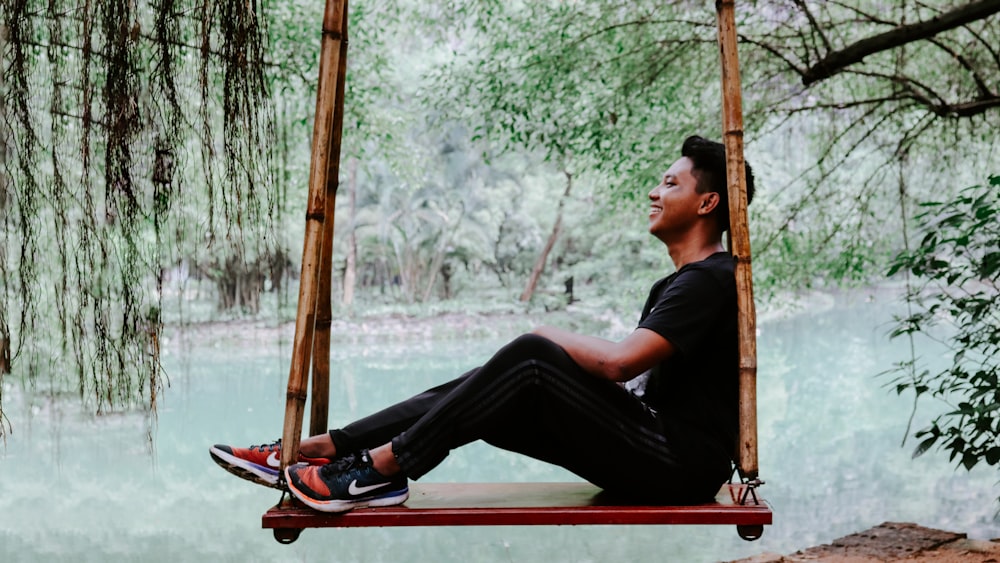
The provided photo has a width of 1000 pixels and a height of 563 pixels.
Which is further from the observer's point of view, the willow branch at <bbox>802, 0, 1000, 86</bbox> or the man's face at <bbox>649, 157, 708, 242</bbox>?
the willow branch at <bbox>802, 0, 1000, 86</bbox>

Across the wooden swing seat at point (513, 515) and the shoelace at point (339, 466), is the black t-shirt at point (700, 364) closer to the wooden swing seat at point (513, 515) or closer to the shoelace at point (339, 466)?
the wooden swing seat at point (513, 515)

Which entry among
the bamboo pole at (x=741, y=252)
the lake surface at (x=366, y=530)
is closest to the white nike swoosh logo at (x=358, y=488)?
the bamboo pole at (x=741, y=252)

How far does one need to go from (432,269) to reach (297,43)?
931 cm

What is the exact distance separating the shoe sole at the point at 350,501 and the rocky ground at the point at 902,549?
1.99 metres

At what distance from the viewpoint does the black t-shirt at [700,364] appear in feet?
5.49

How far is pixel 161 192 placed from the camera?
1864 millimetres

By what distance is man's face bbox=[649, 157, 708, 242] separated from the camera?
73.0 inches

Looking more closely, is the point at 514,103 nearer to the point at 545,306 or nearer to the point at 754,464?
the point at 754,464

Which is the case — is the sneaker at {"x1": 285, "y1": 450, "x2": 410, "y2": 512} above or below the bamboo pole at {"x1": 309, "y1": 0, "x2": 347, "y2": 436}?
below

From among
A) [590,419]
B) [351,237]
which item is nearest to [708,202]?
[590,419]

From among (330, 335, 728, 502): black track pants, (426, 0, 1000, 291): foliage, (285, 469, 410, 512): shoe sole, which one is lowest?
(285, 469, 410, 512): shoe sole

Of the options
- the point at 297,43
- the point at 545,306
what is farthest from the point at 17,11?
the point at 545,306

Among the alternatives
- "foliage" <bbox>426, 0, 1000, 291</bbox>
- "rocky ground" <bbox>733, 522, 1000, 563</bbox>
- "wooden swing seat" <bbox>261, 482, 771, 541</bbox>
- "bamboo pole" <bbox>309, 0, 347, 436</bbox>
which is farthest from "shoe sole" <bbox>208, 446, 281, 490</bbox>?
"foliage" <bbox>426, 0, 1000, 291</bbox>

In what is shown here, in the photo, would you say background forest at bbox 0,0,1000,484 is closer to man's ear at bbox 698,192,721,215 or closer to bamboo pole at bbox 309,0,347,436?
bamboo pole at bbox 309,0,347,436
